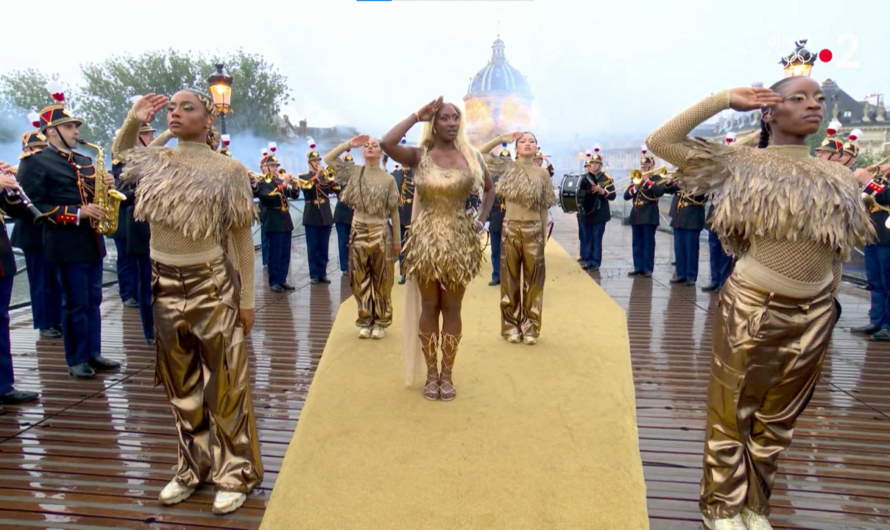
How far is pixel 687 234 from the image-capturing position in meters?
9.27

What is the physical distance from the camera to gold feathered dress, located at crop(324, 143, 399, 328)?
19.7 feet

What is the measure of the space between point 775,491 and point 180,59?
40866 millimetres

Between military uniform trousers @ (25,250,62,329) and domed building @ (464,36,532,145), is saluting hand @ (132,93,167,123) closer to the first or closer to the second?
military uniform trousers @ (25,250,62,329)

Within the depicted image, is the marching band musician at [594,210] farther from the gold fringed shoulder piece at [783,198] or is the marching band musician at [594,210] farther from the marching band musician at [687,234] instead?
the gold fringed shoulder piece at [783,198]

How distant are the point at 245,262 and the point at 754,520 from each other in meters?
2.80

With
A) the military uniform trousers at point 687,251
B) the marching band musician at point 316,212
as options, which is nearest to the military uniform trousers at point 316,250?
the marching band musician at point 316,212

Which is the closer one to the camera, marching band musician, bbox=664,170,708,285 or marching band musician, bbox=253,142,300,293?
marching band musician, bbox=253,142,300,293

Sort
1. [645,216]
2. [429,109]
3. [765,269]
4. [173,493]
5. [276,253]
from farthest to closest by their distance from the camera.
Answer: [645,216], [276,253], [429,109], [173,493], [765,269]

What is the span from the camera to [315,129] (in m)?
44.4

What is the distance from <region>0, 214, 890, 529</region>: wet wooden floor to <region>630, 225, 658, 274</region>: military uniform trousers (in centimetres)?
341

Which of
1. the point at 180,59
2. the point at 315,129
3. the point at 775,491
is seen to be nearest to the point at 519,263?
the point at 775,491

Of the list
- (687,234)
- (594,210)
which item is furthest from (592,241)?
(687,234)

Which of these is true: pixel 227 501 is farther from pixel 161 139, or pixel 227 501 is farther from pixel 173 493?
pixel 161 139

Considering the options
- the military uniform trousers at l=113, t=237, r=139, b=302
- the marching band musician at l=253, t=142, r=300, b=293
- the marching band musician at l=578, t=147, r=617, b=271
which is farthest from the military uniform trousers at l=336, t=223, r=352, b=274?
the marching band musician at l=578, t=147, r=617, b=271
